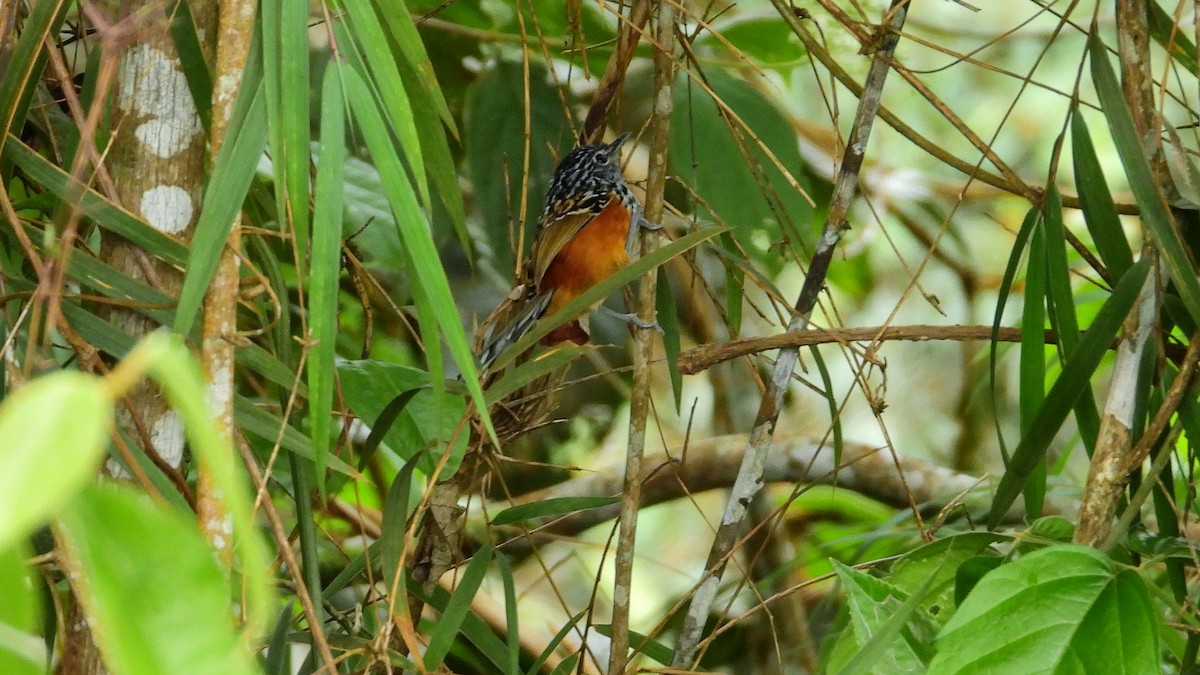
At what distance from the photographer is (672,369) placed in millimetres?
1246

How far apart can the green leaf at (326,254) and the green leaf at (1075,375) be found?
68cm

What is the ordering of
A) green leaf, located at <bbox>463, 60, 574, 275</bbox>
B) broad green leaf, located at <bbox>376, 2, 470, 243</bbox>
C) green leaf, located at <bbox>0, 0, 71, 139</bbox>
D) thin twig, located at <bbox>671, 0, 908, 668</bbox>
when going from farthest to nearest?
green leaf, located at <bbox>463, 60, 574, 275</bbox>
thin twig, located at <bbox>671, 0, 908, 668</bbox>
broad green leaf, located at <bbox>376, 2, 470, 243</bbox>
green leaf, located at <bbox>0, 0, 71, 139</bbox>

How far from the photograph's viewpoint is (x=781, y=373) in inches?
47.1

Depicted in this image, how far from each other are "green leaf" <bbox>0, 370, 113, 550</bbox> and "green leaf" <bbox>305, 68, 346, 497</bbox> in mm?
418

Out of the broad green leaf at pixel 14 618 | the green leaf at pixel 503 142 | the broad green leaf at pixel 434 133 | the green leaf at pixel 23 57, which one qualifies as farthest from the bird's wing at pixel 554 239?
the broad green leaf at pixel 14 618

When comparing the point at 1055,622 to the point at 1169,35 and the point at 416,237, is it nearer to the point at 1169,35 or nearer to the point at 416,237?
the point at 416,237

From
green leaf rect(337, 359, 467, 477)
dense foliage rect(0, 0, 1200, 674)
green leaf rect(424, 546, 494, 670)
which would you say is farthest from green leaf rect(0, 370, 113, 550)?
green leaf rect(337, 359, 467, 477)

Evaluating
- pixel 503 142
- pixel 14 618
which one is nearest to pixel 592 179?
pixel 503 142

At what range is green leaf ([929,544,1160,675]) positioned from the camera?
0.87 metres

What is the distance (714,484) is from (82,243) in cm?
149

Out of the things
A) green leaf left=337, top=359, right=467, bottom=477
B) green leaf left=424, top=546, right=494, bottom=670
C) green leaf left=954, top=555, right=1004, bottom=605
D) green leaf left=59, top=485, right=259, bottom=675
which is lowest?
green leaf left=424, top=546, right=494, bottom=670

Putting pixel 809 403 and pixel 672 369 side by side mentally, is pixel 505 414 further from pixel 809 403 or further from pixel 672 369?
pixel 809 403

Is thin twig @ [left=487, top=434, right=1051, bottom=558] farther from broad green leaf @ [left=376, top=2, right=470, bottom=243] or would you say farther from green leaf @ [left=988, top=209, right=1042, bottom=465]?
broad green leaf @ [left=376, top=2, right=470, bottom=243]

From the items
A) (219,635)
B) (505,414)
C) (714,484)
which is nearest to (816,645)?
(714,484)
